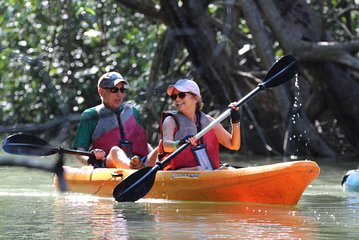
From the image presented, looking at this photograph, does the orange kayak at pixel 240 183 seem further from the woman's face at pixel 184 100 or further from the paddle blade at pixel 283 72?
the paddle blade at pixel 283 72

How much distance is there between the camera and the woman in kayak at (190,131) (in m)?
7.22

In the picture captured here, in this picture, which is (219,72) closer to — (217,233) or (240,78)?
(240,78)

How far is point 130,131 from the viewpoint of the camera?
8.34 metres

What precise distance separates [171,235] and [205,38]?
7.15m

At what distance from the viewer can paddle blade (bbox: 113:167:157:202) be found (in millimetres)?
7082

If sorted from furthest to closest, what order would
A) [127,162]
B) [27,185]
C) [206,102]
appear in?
[206,102]
[27,185]
[127,162]

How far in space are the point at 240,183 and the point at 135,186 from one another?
2.38ft

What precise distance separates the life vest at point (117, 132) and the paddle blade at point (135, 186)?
3.74 ft

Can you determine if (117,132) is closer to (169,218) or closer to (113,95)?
(113,95)

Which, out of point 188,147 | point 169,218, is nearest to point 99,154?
point 188,147

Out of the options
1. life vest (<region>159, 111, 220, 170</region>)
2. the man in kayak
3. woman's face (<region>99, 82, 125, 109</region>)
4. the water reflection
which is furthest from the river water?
woman's face (<region>99, 82, 125, 109</region>)

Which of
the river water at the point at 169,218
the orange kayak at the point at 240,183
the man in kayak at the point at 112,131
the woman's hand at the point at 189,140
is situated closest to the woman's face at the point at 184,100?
the woman's hand at the point at 189,140

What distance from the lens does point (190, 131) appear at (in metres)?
7.34

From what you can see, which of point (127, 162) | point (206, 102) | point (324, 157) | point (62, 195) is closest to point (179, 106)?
point (127, 162)
